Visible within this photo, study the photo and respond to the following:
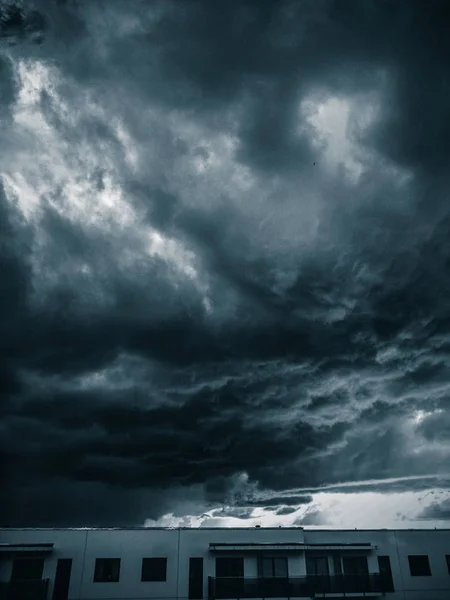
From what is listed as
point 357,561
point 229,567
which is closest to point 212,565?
point 229,567

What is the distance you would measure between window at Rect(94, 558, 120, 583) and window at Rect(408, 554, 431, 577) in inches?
1040

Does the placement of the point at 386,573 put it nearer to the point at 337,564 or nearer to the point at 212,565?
the point at 337,564

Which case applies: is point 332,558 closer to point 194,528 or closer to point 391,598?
point 391,598

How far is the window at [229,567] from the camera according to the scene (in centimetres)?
3662

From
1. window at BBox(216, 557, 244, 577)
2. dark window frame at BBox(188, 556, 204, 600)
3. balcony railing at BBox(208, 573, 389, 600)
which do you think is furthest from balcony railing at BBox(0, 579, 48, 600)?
window at BBox(216, 557, 244, 577)

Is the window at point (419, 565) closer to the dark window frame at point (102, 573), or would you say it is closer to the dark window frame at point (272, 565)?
the dark window frame at point (272, 565)

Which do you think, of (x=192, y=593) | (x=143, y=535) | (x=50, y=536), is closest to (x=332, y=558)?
(x=192, y=593)

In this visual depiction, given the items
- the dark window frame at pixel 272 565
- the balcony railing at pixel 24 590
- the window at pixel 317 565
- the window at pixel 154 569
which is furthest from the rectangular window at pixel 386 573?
the balcony railing at pixel 24 590

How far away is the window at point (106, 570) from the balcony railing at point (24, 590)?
13.2 feet

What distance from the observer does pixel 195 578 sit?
3591cm

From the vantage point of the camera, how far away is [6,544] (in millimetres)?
34875

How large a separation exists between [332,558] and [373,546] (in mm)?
4034

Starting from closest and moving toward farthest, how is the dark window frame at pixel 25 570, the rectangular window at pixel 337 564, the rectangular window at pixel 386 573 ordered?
1. the dark window frame at pixel 25 570
2. the rectangular window at pixel 386 573
3. the rectangular window at pixel 337 564

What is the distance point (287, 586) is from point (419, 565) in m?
13.5
